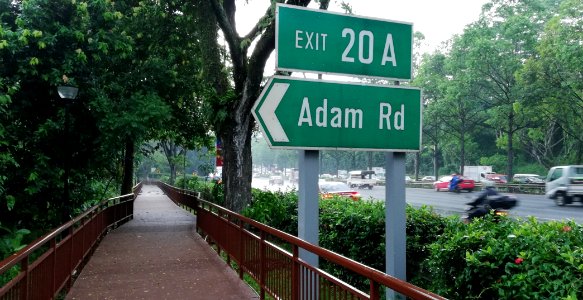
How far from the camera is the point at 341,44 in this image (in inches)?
147

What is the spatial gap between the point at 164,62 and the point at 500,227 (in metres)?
13.5

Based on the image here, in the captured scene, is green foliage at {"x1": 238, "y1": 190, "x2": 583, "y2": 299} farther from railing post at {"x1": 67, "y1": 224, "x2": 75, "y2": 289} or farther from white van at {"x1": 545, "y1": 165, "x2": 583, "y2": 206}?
white van at {"x1": 545, "y1": 165, "x2": 583, "y2": 206}

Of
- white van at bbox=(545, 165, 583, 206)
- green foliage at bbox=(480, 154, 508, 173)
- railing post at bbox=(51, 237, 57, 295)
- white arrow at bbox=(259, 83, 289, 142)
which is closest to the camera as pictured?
white arrow at bbox=(259, 83, 289, 142)

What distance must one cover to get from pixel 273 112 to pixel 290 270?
7.31 ft

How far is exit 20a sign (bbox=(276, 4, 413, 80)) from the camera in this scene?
3551 mm

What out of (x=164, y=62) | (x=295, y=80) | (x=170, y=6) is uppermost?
(x=170, y=6)

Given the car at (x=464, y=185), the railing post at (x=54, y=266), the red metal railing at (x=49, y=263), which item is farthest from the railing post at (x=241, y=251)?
the car at (x=464, y=185)

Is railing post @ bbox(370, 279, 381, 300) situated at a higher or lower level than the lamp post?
lower

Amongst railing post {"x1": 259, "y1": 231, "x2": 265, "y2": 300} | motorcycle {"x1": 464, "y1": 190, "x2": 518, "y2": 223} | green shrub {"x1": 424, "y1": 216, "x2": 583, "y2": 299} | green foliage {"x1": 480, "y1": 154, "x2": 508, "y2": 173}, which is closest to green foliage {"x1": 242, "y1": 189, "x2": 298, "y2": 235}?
railing post {"x1": 259, "y1": 231, "x2": 265, "y2": 300}

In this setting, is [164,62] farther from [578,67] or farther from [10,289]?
[578,67]

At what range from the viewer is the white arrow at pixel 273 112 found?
346cm

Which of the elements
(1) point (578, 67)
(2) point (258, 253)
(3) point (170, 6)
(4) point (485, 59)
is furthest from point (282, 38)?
(4) point (485, 59)

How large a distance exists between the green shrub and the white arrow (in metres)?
2.25

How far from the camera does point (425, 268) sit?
662 cm
